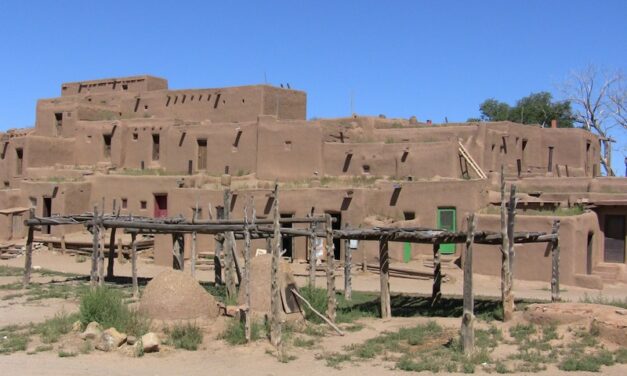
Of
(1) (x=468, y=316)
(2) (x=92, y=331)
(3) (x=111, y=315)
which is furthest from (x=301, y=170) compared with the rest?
(1) (x=468, y=316)

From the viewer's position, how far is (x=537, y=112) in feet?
157

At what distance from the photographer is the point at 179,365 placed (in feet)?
39.2

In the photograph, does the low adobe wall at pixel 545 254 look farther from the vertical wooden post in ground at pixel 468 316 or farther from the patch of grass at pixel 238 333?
the patch of grass at pixel 238 333

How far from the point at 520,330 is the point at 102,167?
2679 cm

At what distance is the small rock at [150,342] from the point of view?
12547 millimetres

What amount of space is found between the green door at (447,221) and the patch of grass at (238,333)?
1335 centimetres

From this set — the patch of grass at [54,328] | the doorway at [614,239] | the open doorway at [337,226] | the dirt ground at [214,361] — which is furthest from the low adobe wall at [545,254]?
the patch of grass at [54,328]

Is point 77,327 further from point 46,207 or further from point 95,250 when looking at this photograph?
point 46,207

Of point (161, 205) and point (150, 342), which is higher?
point (161, 205)

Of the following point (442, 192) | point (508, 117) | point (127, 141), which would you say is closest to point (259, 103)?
point (127, 141)

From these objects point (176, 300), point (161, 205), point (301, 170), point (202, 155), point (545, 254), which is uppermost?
point (202, 155)

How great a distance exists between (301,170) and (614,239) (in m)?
13.3

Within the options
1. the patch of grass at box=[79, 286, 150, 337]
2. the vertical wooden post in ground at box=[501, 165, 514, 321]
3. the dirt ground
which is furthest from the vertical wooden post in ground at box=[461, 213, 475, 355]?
the patch of grass at box=[79, 286, 150, 337]

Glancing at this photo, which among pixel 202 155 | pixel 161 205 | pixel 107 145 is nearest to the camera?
pixel 161 205
